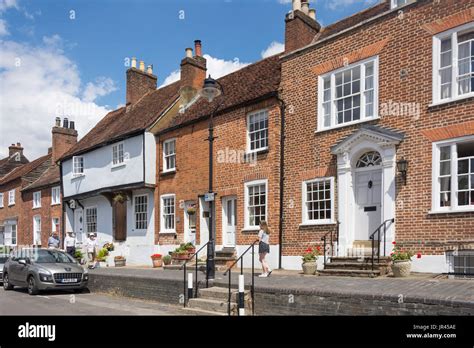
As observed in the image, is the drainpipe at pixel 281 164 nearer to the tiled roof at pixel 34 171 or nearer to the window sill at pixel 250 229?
the window sill at pixel 250 229

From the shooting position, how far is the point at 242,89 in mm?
19531

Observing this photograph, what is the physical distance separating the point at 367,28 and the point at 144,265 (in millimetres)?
14308

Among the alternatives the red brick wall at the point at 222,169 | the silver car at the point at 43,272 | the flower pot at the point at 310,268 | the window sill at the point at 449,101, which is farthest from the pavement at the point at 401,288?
the silver car at the point at 43,272

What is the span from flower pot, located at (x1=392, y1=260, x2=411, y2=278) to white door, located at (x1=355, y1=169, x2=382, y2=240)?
2035mm

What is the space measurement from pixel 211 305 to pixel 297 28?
34.7 ft

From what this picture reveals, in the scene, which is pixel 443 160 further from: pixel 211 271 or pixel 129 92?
pixel 129 92

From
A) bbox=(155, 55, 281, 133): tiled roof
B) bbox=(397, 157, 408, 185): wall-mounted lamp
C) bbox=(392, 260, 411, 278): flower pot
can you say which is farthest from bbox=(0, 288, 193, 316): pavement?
bbox=(155, 55, 281, 133): tiled roof

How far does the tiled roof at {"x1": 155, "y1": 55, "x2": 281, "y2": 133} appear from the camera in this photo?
18.2 metres

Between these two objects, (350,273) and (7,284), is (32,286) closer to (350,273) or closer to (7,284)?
(7,284)

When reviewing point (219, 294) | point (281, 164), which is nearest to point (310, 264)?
point (219, 294)

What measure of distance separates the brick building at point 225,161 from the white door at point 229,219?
0.04 metres

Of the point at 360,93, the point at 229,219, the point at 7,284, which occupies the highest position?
the point at 360,93
